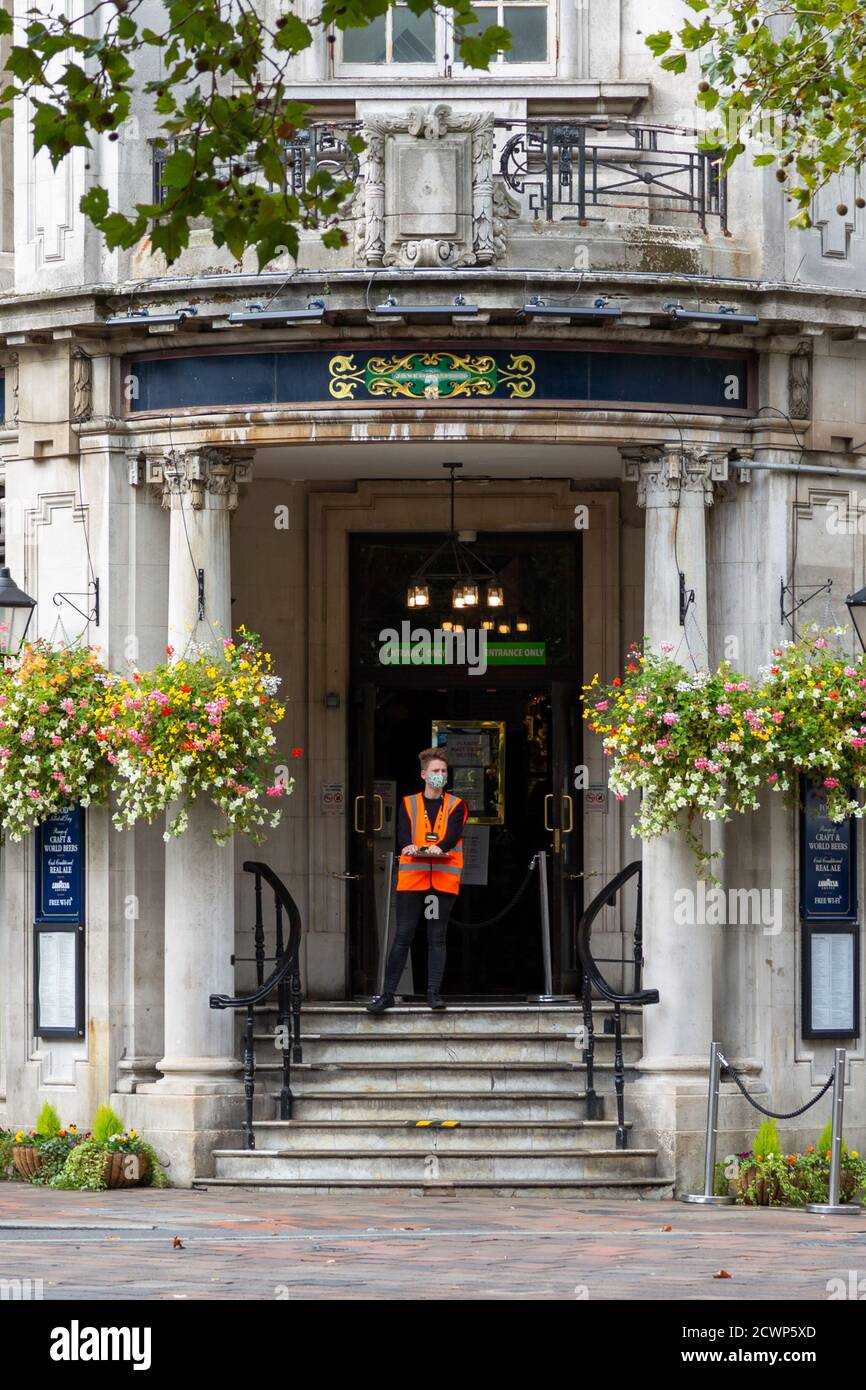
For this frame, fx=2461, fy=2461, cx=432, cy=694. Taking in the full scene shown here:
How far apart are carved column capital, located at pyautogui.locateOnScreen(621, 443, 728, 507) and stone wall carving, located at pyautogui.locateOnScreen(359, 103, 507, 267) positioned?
1723 mm

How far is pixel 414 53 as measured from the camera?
17.0 m

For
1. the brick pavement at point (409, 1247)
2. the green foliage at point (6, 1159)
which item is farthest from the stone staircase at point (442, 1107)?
the green foliage at point (6, 1159)

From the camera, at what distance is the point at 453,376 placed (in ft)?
51.3

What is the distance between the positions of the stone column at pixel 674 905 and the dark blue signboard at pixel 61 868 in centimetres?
376

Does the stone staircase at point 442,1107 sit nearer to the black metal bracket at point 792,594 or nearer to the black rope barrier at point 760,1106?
the black rope barrier at point 760,1106

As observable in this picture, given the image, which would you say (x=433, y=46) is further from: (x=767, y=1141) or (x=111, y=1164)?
(x=111, y=1164)

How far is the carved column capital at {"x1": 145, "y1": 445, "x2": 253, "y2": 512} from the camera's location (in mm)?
16016

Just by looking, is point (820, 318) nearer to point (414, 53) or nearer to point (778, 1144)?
point (414, 53)

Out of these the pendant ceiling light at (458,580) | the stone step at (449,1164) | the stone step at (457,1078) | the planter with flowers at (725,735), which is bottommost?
the stone step at (449,1164)

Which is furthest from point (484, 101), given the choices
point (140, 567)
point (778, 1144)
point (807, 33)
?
point (778, 1144)

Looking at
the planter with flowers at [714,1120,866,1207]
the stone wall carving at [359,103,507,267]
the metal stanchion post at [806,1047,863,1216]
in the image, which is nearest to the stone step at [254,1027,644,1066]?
the planter with flowers at [714,1120,866,1207]

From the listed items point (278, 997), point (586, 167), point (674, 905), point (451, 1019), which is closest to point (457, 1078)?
point (451, 1019)

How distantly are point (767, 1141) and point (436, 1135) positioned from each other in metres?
2.06

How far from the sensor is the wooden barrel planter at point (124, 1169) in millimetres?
15422
